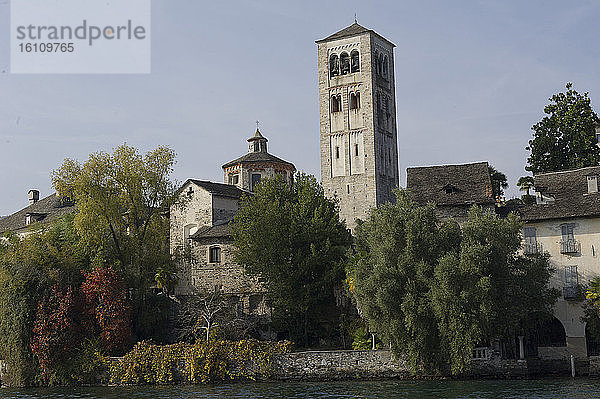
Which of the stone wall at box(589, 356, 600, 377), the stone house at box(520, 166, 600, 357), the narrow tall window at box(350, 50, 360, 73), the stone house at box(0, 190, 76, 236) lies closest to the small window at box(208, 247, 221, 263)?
the stone house at box(0, 190, 76, 236)

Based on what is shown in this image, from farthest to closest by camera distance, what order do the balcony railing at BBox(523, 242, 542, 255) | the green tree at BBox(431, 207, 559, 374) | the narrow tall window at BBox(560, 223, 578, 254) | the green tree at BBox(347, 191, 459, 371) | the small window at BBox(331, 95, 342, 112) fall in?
the small window at BBox(331, 95, 342, 112) < the balcony railing at BBox(523, 242, 542, 255) < the narrow tall window at BBox(560, 223, 578, 254) < the green tree at BBox(347, 191, 459, 371) < the green tree at BBox(431, 207, 559, 374)

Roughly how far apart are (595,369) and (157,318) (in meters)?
23.9

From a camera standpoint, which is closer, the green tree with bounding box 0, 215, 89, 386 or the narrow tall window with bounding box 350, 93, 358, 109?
the green tree with bounding box 0, 215, 89, 386

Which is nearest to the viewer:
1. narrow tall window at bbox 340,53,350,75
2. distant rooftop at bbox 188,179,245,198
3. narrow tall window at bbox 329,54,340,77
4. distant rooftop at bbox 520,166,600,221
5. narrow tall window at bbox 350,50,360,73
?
distant rooftop at bbox 520,166,600,221

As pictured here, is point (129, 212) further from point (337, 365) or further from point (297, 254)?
point (337, 365)

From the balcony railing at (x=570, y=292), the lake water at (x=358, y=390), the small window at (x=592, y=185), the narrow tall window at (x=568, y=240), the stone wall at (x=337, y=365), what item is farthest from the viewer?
the small window at (x=592, y=185)

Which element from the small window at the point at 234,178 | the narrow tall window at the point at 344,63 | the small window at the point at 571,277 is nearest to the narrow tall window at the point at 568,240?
the small window at the point at 571,277

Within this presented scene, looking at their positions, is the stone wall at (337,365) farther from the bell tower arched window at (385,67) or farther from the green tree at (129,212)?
the bell tower arched window at (385,67)

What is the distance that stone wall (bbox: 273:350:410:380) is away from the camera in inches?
1511

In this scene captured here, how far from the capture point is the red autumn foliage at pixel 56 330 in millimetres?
40188

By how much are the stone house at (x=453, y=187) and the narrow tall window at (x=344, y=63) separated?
19849 millimetres

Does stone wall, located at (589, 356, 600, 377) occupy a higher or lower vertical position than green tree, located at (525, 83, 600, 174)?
lower

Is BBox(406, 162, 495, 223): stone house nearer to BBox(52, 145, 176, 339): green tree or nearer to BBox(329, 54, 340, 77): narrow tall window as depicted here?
BBox(52, 145, 176, 339): green tree

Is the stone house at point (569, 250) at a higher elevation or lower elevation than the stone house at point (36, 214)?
lower
